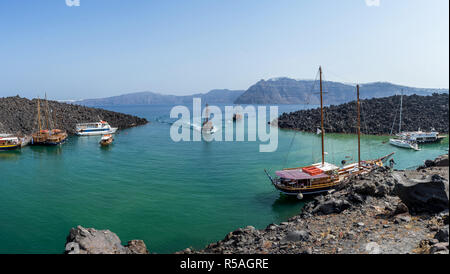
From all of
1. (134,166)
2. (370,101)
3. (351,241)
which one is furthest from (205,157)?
(370,101)

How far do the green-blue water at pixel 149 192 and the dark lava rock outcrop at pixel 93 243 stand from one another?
2191 millimetres

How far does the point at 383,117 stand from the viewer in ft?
180

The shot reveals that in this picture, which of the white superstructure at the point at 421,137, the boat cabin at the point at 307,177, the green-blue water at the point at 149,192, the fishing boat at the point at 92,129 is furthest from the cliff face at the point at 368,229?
the fishing boat at the point at 92,129

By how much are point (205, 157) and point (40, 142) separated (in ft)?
87.7

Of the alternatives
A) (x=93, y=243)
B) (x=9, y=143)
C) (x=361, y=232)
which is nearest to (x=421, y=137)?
(x=361, y=232)

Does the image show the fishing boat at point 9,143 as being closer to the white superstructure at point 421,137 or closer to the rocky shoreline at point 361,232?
the rocky shoreline at point 361,232

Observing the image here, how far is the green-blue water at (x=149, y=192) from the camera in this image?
15720 millimetres

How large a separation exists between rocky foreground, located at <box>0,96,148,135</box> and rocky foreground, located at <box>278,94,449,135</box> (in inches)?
Answer: 1542

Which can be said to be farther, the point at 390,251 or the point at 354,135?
the point at 354,135

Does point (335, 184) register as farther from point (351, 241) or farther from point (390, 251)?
point (390, 251)

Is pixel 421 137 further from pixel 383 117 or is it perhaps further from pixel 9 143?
pixel 9 143

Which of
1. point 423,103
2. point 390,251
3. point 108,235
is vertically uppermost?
point 423,103

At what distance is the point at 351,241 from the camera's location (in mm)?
9852

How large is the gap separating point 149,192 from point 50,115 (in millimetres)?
51222
